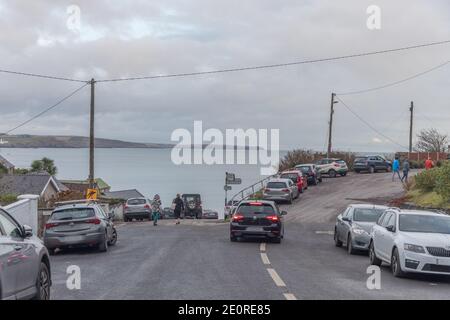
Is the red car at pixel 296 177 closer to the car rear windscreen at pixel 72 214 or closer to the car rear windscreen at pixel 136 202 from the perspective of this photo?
the car rear windscreen at pixel 136 202

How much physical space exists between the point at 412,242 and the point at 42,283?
8296mm

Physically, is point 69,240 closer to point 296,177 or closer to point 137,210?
point 137,210

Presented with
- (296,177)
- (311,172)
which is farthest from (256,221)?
(311,172)

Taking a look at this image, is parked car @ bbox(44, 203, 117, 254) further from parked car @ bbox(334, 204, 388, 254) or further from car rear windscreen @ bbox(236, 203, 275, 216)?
parked car @ bbox(334, 204, 388, 254)

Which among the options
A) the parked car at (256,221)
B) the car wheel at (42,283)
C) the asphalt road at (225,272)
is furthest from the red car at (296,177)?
the car wheel at (42,283)

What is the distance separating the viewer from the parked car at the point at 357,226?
21.2m

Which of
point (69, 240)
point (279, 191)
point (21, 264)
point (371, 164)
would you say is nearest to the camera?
point (21, 264)

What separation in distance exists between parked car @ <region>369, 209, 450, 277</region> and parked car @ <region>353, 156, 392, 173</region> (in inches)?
1947

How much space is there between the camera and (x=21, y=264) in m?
9.62

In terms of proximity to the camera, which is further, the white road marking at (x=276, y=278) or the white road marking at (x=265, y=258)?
the white road marking at (x=265, y=258)

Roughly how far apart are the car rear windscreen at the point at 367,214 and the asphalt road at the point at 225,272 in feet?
4.19

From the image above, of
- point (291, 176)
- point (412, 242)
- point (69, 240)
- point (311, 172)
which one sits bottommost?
point (69, 240)
